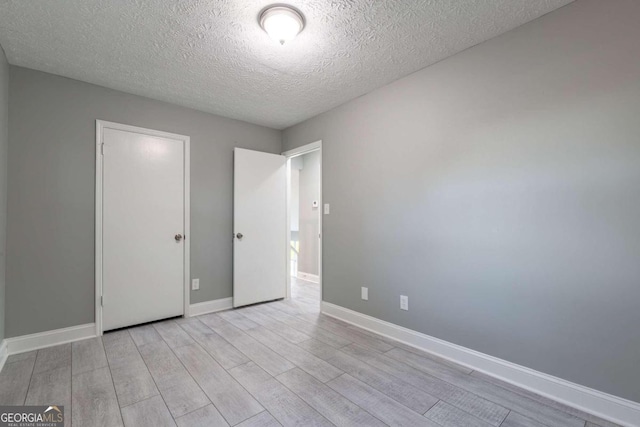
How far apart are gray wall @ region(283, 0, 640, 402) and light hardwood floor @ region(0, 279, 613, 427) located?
37 cm

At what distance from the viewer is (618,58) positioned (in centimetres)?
160

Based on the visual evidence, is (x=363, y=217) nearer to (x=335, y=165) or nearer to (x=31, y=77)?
(x=335, y=165)

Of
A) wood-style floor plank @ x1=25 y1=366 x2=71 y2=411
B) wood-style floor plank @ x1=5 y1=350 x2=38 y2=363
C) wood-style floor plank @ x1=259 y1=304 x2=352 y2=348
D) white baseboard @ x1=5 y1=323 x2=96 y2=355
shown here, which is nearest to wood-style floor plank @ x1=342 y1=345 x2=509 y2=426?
wood-style floor plank @ x1=259 y1=304 x2=352 y2=348

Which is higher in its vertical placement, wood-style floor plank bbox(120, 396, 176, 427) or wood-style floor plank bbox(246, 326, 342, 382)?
wood-style floor plank bbox(120, 396, 176, 427)

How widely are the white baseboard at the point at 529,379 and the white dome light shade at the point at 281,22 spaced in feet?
8.45

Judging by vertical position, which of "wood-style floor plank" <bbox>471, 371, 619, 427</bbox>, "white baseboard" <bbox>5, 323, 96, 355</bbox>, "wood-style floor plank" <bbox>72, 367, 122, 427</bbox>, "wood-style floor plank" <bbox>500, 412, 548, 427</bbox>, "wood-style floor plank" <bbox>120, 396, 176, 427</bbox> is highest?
"white baseboard" <bbox>5, 323, 96, 355</bbox>

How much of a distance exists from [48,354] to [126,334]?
22.0 inches

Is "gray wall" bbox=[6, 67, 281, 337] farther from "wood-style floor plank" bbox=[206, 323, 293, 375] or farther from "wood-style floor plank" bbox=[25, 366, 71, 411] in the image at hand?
"wood-style floor plank" bbox=[206, 323, 293, 375]

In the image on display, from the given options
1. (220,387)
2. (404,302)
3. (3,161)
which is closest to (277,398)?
(220,387)

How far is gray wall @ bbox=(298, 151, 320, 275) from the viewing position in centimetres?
519

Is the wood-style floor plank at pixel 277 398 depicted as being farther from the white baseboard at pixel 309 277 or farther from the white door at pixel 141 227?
the white baseboard at pixel 309 277

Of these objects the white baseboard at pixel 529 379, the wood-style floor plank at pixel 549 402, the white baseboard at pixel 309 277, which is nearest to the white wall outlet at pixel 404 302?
the white baseboard at pixel 529 379

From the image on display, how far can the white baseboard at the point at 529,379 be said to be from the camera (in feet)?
5.16

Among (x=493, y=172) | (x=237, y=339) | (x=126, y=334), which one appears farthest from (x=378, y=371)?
(x=126, y=334)
